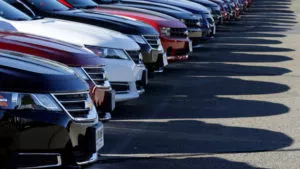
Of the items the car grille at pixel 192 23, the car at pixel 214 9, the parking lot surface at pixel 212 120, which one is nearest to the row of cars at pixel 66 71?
the parking lot surface at pixel 212 120

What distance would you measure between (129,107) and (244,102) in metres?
1.77

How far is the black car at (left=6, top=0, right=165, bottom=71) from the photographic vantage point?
11.9m

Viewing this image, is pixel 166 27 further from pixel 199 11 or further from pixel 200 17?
pixel 199 11

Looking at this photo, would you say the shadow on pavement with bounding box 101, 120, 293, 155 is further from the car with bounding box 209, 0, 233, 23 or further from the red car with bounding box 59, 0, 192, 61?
the car with bounding box 209, 0, 233, 23

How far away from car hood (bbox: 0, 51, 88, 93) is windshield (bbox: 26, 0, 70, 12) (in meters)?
5.47

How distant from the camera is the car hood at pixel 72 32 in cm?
989

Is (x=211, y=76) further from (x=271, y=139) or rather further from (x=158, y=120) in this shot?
(x=271, y=139)

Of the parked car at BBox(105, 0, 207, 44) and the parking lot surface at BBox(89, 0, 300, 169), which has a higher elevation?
the parked car at BBox(105, 0, 207, 44)

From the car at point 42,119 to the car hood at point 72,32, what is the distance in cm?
346

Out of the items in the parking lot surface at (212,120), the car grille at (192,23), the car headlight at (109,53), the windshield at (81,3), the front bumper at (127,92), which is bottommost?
the parking lot surface at (212,120)

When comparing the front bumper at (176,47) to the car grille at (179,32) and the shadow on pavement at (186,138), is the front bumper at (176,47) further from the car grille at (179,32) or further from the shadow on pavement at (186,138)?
the shadow on pavement at (186,138)

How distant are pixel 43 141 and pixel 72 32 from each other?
169 inches

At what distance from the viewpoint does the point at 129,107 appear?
11.2 metres

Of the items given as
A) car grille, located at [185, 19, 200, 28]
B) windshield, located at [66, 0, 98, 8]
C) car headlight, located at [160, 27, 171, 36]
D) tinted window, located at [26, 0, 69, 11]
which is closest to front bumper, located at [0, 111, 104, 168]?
tinted window, located at [26, 0, 69, 11]
